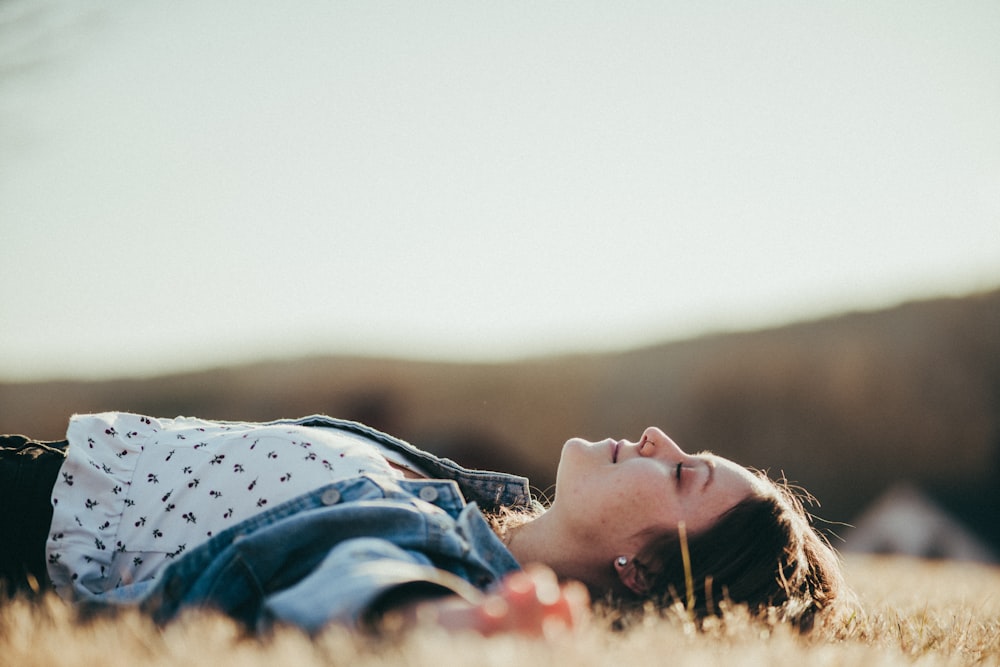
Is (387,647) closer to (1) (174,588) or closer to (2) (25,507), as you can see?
(1) (174,588)

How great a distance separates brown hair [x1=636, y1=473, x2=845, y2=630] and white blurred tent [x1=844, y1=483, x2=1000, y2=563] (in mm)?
3039

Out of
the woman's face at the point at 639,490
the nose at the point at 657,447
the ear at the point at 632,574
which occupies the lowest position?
the ear at the point at 632,574

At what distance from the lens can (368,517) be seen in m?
1.25

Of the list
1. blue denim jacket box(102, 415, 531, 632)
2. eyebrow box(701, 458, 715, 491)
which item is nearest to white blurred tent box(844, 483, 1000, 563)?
eyebrow box(701, 458, 715, 491)

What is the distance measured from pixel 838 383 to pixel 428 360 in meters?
2.79

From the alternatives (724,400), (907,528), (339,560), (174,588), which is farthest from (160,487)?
(907,528)

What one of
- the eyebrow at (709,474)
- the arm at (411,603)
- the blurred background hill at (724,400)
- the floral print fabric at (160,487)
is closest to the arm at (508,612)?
the arm at (411,603)

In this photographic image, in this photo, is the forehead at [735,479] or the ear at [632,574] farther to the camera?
the forehead at [735,479]

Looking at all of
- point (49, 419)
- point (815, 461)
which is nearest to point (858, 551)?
point (815, 461)

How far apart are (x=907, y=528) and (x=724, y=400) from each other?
4.27 ft

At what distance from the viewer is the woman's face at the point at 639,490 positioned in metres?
1.65

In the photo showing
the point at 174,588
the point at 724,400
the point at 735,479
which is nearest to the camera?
the point at 174,588

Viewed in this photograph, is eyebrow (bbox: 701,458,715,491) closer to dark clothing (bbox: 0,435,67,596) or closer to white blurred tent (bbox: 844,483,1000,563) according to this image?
dark clothing (bbox: 0,435,67,596)

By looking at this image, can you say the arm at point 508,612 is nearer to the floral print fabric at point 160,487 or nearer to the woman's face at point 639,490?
the floral print fabric at point 160,487
